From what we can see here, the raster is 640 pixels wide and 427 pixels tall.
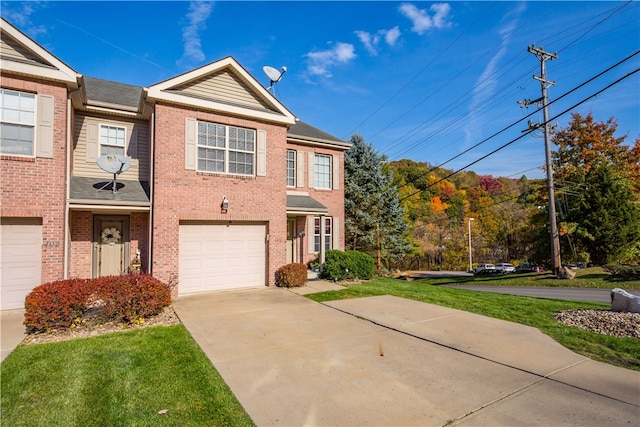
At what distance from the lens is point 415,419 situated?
3.55 meters

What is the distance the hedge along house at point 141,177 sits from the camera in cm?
826

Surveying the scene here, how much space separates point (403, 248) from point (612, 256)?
15436 millimetres

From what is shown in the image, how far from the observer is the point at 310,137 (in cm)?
1556

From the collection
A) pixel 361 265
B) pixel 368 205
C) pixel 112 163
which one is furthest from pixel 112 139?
pixel 368 205

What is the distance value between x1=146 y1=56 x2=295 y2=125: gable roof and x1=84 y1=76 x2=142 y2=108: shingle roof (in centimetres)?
167

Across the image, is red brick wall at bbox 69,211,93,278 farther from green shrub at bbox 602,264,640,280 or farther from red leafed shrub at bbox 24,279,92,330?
green shrub at bbox 602,264,640,280

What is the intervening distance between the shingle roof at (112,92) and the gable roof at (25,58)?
195 cm

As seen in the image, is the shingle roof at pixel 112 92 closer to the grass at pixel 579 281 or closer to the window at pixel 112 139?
the window at pixel 112 139

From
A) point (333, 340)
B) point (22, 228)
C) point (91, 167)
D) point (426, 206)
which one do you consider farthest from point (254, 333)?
point (426, 206)

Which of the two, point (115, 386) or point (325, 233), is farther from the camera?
point (325, 233)

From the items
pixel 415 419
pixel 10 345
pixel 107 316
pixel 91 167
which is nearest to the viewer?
pixel 415 419

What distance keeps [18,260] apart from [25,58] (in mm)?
5108

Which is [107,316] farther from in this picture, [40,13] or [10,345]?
[40,13]

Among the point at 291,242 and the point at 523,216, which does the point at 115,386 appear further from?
the point at 523,216
